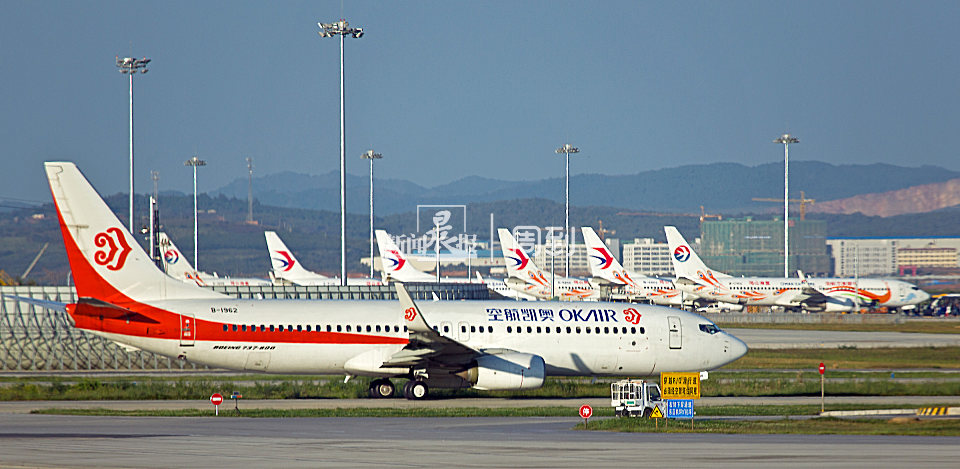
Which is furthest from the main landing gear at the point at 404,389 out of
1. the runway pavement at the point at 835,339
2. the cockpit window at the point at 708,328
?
the runway pavement at the point at 835,339

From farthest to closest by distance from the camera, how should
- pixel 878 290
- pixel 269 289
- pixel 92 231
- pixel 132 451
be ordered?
pixel 878 290
pixel 269 289
pixel 92 231
pixel 132 451

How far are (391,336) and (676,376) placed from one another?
10.3 m

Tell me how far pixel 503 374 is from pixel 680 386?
7.44m

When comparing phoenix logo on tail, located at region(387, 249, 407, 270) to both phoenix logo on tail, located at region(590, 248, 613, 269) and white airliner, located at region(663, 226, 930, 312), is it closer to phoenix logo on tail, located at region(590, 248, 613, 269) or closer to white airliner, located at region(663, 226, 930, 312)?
phoenix logo on tail, located at region(590, 248, 613, 269)

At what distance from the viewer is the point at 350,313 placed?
36.5m

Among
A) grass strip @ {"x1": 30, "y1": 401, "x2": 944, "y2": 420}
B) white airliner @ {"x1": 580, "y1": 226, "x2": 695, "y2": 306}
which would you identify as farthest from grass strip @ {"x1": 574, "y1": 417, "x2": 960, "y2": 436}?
white airliner @ {"x1": 580, "y1": 226, "x2": 695, "y2": 306}

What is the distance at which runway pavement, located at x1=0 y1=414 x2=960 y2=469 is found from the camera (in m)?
20.8

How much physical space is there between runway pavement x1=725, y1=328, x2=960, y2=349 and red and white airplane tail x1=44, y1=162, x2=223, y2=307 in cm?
3587

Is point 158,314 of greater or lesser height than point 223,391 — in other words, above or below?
above

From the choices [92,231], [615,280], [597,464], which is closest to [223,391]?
[92,231]

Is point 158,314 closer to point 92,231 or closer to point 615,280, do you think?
point 92,231

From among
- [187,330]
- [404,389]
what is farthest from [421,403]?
[187,330]

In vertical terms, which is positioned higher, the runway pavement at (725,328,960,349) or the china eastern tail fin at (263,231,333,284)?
the china eastern tail fin at (263,231,333,284)

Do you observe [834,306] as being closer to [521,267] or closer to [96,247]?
[521,267]
